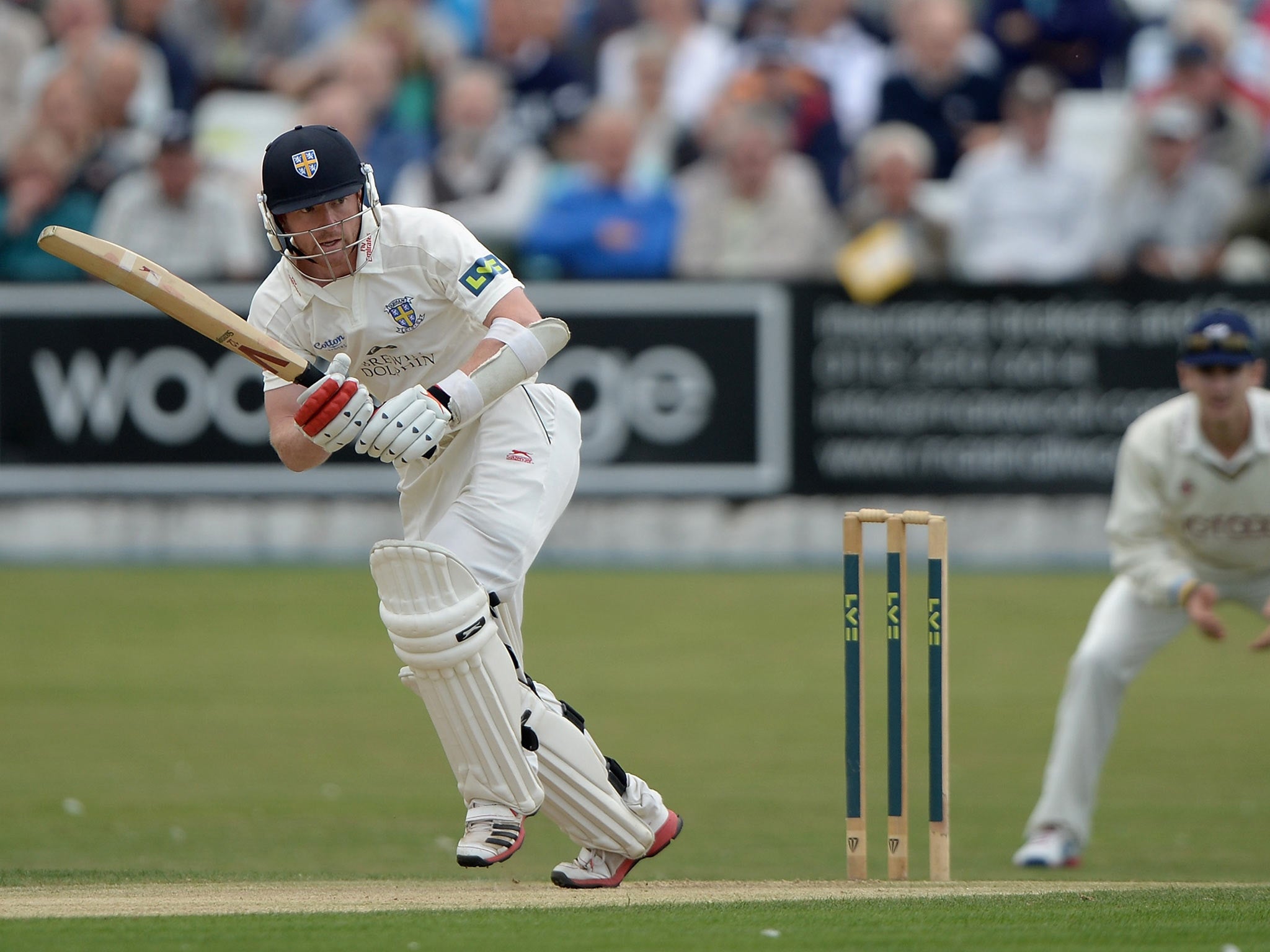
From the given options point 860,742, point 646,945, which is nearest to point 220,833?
point 860,742

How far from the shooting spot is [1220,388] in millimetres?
5609

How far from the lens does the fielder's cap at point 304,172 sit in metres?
4.09

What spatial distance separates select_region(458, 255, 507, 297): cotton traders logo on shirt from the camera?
4.27 metres

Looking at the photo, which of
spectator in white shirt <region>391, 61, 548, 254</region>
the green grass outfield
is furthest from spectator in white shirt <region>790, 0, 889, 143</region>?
the green grass outfield

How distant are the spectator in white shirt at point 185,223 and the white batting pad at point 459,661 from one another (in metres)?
6.16

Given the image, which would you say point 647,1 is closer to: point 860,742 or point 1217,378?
point 1217,378

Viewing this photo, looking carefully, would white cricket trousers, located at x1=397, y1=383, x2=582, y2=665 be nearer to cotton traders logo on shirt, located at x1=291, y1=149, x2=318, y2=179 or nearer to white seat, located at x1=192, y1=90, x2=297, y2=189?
cotton traders logo on shirt, located at x1=291, y1=149, x2=318, y2=179

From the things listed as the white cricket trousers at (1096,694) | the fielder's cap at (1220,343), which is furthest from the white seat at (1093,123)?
the white cricket trousers at (1096,694)

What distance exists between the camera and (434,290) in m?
4.33

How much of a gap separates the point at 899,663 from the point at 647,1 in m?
7.85

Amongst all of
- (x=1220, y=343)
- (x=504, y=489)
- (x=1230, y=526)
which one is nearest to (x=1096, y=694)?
(x=1230, y=526)

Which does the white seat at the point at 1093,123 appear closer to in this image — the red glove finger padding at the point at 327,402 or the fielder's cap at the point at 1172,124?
the fielder's cap at the point at 1172,124

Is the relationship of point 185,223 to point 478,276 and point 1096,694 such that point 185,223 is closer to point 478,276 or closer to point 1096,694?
point 1096,694

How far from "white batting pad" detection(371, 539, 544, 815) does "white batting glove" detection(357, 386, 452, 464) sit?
210 mm
